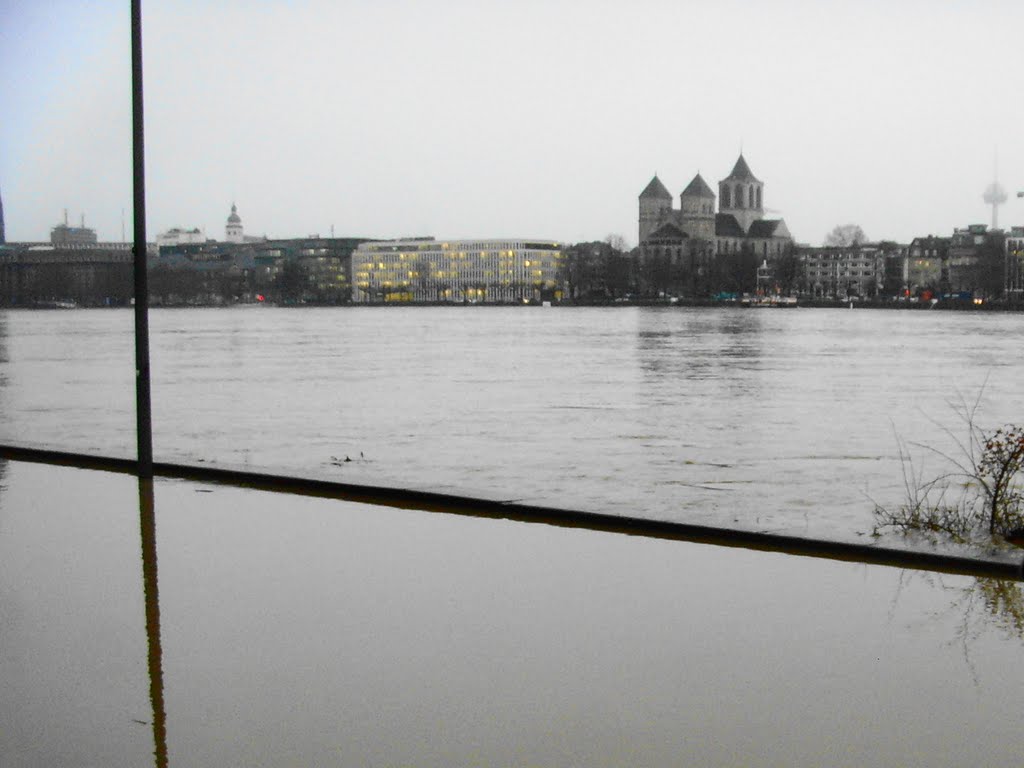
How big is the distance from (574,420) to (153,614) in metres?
12.6

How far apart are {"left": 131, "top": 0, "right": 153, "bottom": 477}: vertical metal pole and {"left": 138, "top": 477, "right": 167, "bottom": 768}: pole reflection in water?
619 mm

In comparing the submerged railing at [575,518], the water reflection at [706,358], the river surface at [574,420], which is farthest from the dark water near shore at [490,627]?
the water reflection at [706,358]

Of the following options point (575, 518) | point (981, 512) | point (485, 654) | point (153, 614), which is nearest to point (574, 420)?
point (575, 518)

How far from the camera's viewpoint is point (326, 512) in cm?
1005

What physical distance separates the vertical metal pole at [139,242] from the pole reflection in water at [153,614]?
62 cm

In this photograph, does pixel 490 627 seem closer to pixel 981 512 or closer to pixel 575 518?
pixel 575 518

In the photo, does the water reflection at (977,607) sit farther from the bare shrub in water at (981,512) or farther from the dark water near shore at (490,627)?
the bare shrub in water at (981,512)

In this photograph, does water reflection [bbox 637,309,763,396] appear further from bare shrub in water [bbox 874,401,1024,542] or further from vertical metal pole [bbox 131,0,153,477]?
vertical metal pole [bbox 131,0,153,477]

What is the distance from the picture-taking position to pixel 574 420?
19266 mm

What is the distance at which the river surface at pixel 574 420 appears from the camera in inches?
479

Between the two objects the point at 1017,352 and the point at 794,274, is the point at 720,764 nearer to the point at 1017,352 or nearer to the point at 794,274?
the point at 1017,352

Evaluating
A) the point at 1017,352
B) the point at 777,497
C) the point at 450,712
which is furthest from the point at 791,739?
the point at 1017,352

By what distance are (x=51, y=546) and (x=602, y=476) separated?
554cm

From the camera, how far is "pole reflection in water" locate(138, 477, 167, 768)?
5135 millimetres
